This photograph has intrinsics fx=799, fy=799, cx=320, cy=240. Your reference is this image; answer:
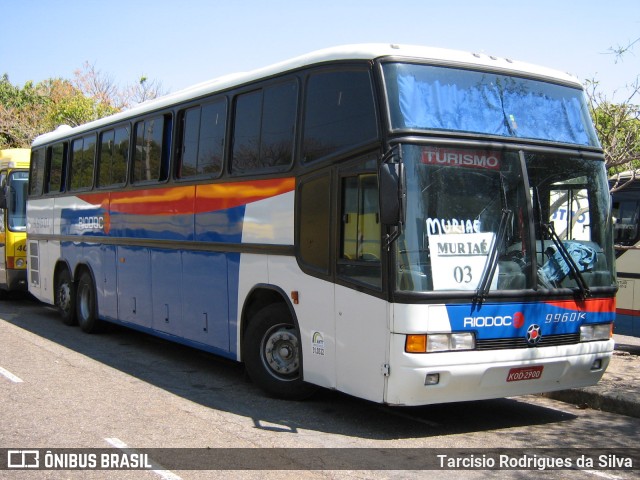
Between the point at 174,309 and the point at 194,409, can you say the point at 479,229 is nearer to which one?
the point at 194,409

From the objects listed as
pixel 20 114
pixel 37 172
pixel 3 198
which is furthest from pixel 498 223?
pixel 20 114

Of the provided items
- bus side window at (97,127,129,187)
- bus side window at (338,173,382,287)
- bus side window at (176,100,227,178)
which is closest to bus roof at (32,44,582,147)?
bus side window at (176,100,227,178)

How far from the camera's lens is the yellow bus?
701 inches

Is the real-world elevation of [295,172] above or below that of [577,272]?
above

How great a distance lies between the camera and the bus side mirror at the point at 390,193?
6.51 meters

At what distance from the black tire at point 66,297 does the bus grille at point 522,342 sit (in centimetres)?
934

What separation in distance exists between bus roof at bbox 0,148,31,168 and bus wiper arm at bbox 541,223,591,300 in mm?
14267

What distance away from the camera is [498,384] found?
23.3 ft

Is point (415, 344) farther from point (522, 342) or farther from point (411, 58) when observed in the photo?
point (411, 58)

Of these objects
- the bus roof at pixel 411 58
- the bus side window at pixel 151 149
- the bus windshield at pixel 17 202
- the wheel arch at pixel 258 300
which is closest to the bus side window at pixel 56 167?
the bus windshield at pixel 17 202

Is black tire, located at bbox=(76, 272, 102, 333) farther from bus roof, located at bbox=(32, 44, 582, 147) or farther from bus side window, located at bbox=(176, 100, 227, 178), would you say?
bus roof, located at bbox=(32, 44, 582, 147)

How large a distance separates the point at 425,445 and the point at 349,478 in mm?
1225

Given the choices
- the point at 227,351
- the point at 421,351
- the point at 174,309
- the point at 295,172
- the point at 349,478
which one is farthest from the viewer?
the point at 174,309

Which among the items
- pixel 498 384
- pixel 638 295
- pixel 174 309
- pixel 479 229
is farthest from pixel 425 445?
pixel 638 295
